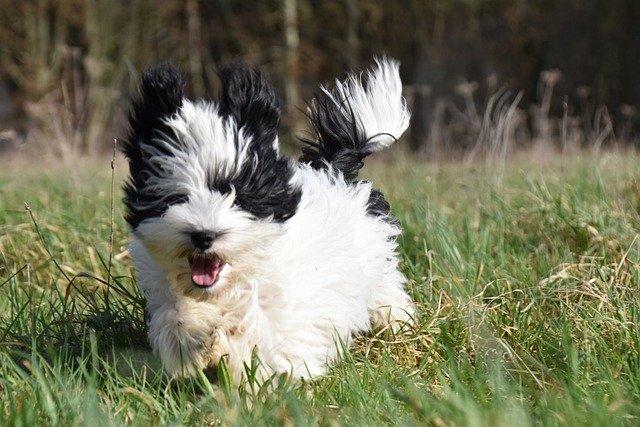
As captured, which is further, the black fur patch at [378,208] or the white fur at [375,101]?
the white fur at [375,101]

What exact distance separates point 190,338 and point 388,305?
1.01 meters

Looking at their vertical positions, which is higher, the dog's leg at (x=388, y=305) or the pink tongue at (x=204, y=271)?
the pink tongue at (x=204, y=271)

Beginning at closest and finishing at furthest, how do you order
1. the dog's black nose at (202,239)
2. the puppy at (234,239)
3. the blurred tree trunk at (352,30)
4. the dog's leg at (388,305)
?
the dog's black nose at (202,239)
the puppy at (234,239)
the dog's leg at (388,305)
the blurred tree trunk at (352,30)

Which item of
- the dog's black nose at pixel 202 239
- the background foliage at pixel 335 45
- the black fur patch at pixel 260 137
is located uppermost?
the black fur patch at pixel 260 137

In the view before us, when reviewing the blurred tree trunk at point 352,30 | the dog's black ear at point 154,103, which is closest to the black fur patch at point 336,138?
the dog's black ear at point 154,103

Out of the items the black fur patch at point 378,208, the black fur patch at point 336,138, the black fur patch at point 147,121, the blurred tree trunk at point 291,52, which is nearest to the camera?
the black fur patch at point 147,121

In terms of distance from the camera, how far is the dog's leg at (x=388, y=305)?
12.0ft

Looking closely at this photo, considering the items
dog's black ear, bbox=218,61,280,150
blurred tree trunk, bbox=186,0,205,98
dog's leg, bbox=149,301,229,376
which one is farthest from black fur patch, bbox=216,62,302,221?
blurred tree trunk, bbox=186,0,205,98

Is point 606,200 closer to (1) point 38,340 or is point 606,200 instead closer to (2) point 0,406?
(1) point 38,340

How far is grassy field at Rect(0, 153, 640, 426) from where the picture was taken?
249 centimetres

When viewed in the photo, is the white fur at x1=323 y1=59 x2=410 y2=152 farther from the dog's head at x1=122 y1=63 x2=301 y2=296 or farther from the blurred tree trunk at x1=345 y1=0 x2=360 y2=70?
the blurred tree trunk at x1=345 y1=0 x2=360 y2=70

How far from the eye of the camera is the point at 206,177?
9.04ft

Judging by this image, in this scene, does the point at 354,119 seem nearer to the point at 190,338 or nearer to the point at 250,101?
the point at 250,101

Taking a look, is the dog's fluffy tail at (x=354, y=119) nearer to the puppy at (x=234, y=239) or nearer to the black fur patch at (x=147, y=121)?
the puppy at (x=234, y=239)
